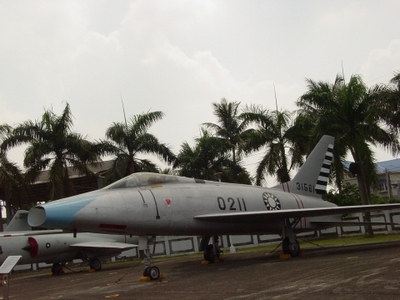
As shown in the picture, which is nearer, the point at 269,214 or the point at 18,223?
the point at 269,214

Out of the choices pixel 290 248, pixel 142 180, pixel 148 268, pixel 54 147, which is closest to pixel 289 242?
pixel 290 248

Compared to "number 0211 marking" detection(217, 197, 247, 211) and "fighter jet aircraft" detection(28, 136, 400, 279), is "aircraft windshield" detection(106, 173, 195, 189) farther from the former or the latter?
"number 0211 marking" detection(217, 197, 247, 211)

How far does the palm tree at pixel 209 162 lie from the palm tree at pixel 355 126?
860 centimetres

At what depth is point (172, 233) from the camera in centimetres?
1321

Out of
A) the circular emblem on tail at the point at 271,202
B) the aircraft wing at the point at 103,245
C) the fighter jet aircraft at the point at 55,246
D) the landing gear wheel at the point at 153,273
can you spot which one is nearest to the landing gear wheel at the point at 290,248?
the circular emblem on tail at the point at 271,202

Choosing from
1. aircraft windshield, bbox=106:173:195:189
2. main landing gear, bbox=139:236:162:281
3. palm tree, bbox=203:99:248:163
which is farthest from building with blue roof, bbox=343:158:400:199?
main landing gear, bbox=139:236:162:281

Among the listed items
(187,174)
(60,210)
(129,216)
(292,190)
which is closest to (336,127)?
(292,190)

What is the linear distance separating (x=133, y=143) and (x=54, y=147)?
461cm

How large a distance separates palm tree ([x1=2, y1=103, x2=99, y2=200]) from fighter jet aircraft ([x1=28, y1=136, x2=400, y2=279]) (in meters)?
13.8

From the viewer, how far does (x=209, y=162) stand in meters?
33.6

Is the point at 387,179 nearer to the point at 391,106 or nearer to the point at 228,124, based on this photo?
the point at 228,124

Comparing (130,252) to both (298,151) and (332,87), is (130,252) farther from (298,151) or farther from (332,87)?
(332,87)

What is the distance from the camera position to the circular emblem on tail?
52.9 feet

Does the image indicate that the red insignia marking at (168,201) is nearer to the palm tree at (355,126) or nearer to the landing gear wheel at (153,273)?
the landing gear wheel at (153,273)
